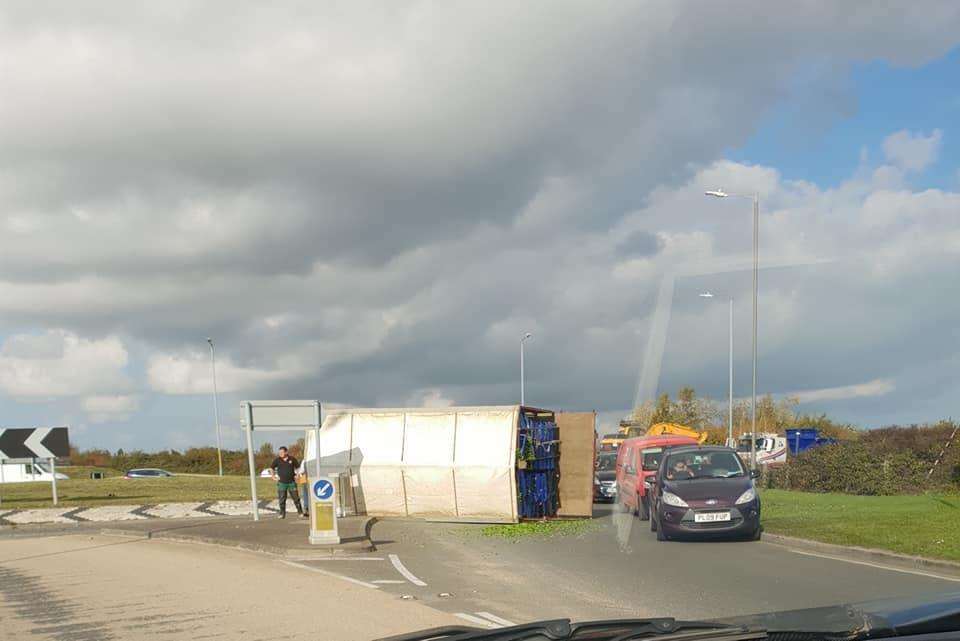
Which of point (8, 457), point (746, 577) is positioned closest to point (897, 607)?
point (746, 577)

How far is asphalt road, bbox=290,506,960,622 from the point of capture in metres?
10.1

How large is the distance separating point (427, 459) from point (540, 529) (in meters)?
3.59

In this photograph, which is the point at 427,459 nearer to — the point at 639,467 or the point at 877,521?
the point at 639,467

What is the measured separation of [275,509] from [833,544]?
18.5m

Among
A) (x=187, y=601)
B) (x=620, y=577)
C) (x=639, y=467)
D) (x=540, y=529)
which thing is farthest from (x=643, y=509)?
(x=187, y=601)

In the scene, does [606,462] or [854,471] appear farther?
[606,462]

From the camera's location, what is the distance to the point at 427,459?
2358cm

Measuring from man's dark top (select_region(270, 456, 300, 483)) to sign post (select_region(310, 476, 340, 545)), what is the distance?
7046 mm

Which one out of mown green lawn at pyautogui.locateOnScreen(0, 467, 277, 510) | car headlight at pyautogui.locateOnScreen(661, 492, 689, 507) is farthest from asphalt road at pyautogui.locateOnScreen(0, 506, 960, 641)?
mown green lawn at pyautogui.locateOnScreen(0, 467, 277, 510)

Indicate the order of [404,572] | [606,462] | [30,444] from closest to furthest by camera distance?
[404,572] < [30,444] < [606,462]

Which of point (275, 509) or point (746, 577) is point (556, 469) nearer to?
point (275, 509)

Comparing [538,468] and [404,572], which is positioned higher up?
[538,468]

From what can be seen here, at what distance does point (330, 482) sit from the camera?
57.4 ft

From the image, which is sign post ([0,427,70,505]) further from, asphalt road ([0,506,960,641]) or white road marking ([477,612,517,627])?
white road marking ([477,612,517,627])
